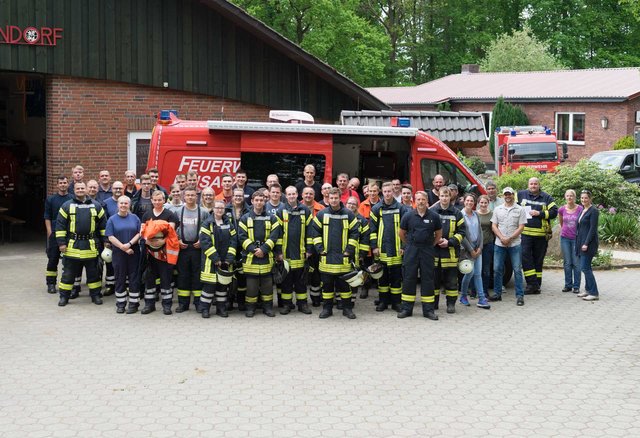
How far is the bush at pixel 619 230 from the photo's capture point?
63.6 feet

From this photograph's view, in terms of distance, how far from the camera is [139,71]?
60.1ft

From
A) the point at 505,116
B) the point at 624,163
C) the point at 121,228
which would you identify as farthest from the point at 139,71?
the point at 505,116

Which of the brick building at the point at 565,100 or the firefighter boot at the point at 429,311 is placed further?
the brick building at the point at 565,100

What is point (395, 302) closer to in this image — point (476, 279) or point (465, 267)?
point (465, 267)

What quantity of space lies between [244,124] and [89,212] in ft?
9.46

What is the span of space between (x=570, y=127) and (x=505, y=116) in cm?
308

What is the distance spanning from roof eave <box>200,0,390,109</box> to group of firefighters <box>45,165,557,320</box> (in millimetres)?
6816

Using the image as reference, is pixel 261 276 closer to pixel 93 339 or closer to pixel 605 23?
pixel 93 339

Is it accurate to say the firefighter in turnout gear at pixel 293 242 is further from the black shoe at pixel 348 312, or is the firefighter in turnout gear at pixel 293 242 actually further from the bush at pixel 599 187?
the bush at pixel 599 187

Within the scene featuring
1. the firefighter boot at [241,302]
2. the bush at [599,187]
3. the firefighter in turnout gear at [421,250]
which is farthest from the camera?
the bush at [599,187]

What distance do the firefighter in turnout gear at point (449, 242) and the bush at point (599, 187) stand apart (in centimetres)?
787

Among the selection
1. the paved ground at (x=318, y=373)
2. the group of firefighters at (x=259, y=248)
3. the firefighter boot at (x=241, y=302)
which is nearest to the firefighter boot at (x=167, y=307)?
the group of firefighters at (x=259, y=248)

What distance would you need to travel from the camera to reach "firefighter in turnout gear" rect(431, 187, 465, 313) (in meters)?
12.5

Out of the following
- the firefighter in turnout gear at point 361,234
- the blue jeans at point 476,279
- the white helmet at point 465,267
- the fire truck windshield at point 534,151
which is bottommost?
the blue jeans at point 476,279
